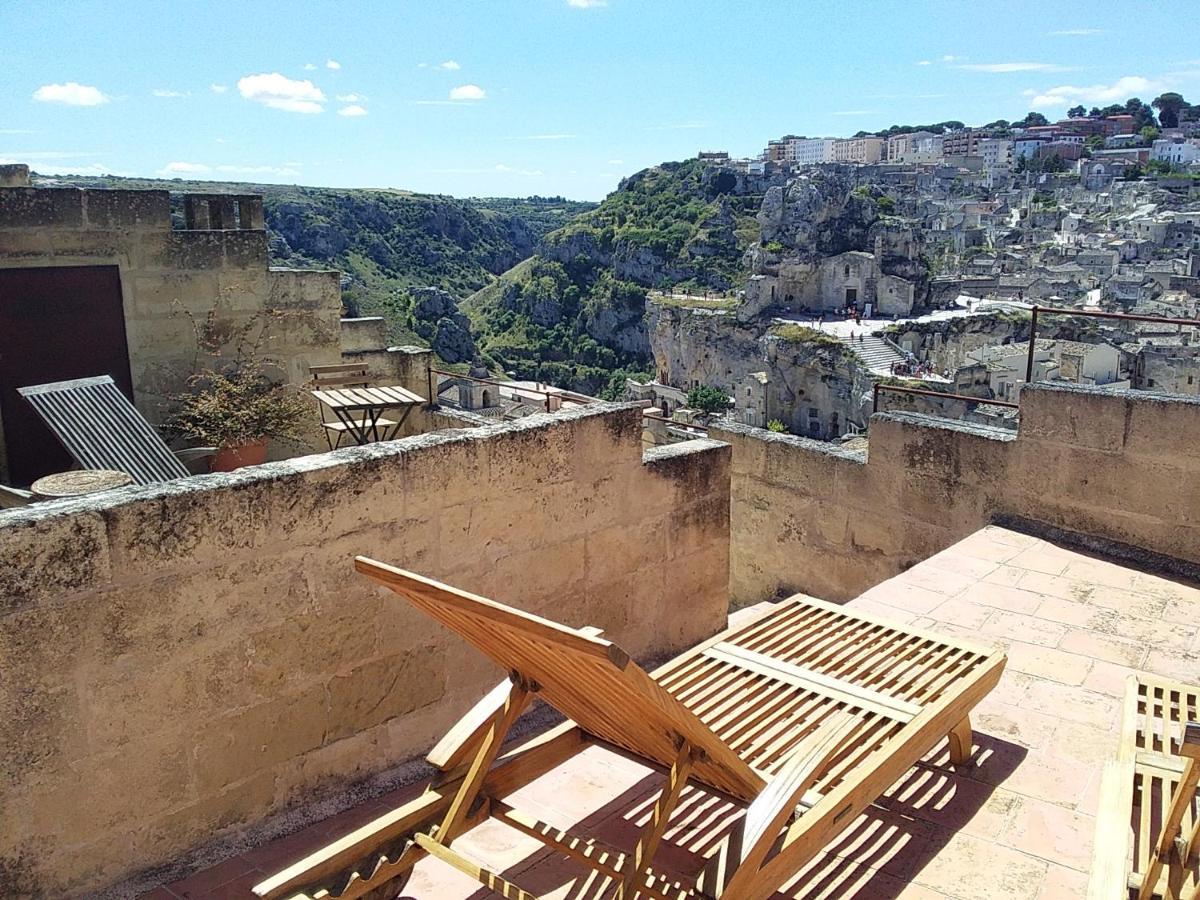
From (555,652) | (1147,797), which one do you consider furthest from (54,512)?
(1147,797)

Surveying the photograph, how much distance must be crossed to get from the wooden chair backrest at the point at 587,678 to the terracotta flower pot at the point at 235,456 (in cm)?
382

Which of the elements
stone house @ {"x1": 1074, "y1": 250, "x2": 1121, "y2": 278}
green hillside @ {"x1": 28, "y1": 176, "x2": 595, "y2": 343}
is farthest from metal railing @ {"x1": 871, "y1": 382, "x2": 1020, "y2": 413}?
stone house @ {"x1": 1074, "y1": 250, "x2": 1121, "y2": 278}

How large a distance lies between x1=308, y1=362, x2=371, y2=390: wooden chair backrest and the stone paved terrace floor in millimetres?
4261

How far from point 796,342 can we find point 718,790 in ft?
190

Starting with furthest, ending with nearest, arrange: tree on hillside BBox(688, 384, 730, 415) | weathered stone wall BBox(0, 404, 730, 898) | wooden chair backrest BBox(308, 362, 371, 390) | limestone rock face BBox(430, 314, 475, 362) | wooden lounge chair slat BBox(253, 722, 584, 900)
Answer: limestone rock face BBox(430, 314, 475, 362) → tree on hillside BBox(688, 384, 730, 415) → wooden chair backrest BBox(308, 362, 371, 390) → weathered stone wall BBox(0, 404, 730, 898) → wooden lounge chair slat BBox(253, 722, 584, 900)

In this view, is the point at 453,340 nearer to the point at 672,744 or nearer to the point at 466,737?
the point at 466,737

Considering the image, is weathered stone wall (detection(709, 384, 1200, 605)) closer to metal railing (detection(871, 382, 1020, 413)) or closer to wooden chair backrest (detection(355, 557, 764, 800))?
metal railing (detection(871, 382, 1020, 413))

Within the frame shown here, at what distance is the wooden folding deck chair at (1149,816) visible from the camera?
7.18 ft

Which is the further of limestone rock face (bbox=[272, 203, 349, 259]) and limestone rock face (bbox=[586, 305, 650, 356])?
limestone rock face (bbox=[272, 203, 349, 259])

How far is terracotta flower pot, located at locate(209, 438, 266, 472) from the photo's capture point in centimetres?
595

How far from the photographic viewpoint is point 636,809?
309cm

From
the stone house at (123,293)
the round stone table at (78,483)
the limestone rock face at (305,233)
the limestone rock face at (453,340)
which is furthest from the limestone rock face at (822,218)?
the round stone table at (78,483)

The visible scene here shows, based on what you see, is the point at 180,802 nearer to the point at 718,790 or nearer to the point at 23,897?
the point at 23,897

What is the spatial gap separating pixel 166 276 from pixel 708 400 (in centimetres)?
6009
